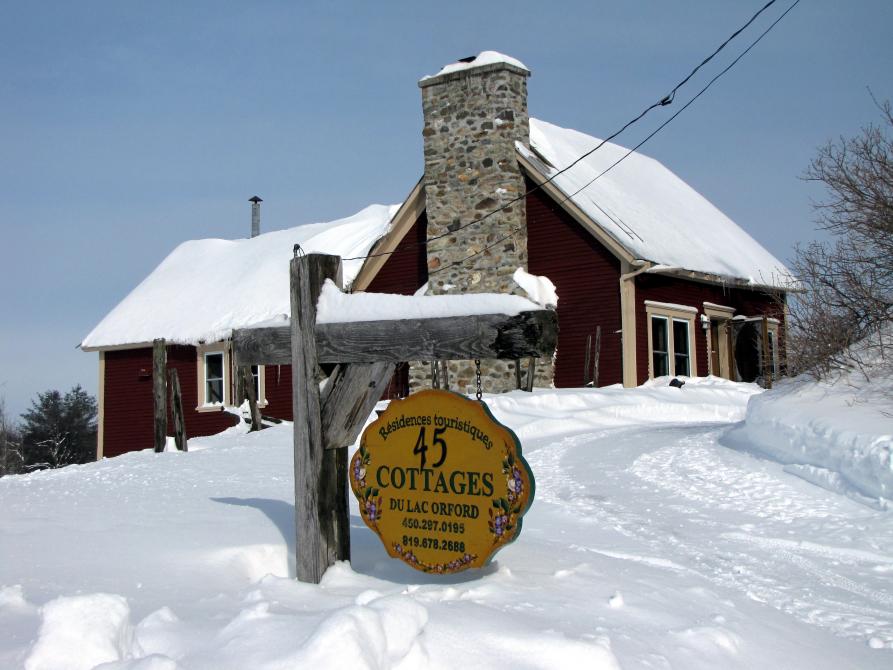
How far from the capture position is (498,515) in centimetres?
546

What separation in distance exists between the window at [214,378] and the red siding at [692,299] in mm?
11082

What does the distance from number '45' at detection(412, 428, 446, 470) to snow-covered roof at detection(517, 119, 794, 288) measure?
12.9 metres

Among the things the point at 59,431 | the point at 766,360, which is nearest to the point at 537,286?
the point at 766,360

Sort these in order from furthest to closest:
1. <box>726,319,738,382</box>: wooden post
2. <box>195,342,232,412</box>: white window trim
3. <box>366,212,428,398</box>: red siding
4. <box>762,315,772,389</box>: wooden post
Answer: <box>195,342,232,412</box>: white window trim, <box>726,319,738,382</box>: wooden post, <box>366,212,428,398</box>: red siding, <box>762,315,772,389</box>: wooden post

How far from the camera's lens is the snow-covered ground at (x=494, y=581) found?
415cm

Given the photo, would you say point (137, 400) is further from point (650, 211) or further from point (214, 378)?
point (650, 211)

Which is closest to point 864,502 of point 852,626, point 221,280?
point 852,626

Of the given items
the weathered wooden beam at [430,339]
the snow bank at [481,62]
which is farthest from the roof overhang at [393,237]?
the weathered wooden beam at [430,339]

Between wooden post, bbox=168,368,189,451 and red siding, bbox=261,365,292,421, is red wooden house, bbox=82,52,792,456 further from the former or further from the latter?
wooden post, bbox=168,368,189,451

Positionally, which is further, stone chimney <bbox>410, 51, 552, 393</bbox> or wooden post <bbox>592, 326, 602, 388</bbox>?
stone chimney <bbox>410, 51, 552, 393</bbox>

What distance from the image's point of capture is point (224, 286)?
26.4 meters

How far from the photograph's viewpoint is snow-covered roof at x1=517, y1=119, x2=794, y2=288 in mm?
19156

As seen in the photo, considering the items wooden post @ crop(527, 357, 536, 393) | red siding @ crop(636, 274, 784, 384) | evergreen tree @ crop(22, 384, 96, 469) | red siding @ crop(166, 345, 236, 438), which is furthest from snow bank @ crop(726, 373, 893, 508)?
evergreen tree @ crop(22, 384, 96, 469)

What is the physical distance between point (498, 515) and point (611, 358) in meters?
13.5
